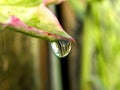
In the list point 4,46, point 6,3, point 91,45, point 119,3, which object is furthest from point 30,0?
point 91,45

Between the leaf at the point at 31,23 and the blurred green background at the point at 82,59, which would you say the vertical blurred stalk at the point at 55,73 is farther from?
the leaf at the point at 31,23

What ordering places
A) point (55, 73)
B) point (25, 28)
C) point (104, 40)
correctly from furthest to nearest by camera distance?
1. point (55, 73)
2. point (104, 40)
3. point (25, 28)

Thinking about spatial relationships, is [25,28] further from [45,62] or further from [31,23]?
[45,62]

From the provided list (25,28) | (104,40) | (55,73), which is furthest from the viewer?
(55,73)

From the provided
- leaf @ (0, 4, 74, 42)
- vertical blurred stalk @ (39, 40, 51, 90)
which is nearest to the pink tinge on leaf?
leaf @ (0, 4, 74, 42)

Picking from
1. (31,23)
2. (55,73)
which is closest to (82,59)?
(55,73)
